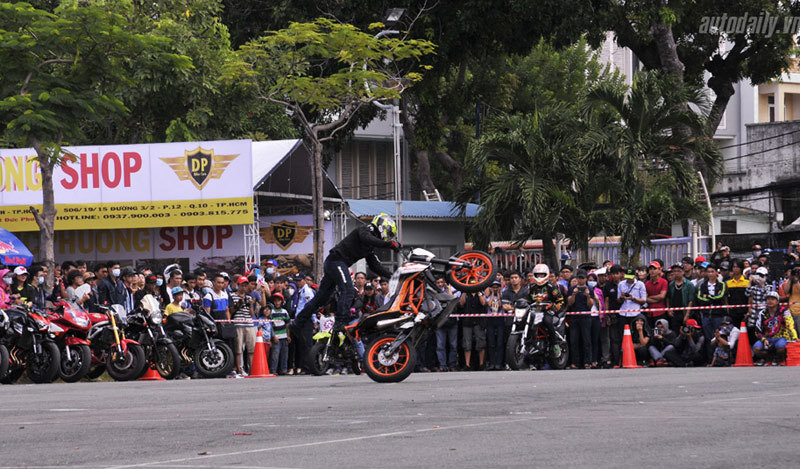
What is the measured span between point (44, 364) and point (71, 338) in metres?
0.54

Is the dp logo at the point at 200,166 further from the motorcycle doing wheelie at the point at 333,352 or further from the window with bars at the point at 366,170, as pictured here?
the window with bars at the point at 366,170

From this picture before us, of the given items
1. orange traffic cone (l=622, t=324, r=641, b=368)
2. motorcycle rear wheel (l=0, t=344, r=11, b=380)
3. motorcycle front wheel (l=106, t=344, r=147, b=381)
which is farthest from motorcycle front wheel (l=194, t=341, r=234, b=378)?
orange traffic cone (l=622, t=324, r=641, b=368)

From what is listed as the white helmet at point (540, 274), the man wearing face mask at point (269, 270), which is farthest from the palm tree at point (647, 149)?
the man wearing face mask at point (269, 270)

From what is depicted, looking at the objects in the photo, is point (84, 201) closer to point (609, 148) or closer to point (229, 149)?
point (229, 149)

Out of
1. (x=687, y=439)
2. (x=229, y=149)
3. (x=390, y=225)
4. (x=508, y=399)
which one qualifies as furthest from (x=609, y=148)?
(x=687, y=439)

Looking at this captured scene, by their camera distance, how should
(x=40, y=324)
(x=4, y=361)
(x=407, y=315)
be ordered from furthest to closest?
(x=40, y=324) → (x=4, y=361) → (x=407, y=315)

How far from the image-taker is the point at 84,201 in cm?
2975

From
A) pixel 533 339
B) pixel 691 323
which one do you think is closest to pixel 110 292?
pixel 533 339

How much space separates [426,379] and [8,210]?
56.0 ft

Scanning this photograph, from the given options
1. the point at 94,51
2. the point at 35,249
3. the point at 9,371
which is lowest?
the point at 9,371

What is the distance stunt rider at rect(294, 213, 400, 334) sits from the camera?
47.4 feet

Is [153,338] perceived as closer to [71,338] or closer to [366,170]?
[71,338]

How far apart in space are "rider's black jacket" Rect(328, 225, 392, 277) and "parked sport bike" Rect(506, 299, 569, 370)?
5.67 metres

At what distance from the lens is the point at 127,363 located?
18.3 metres
